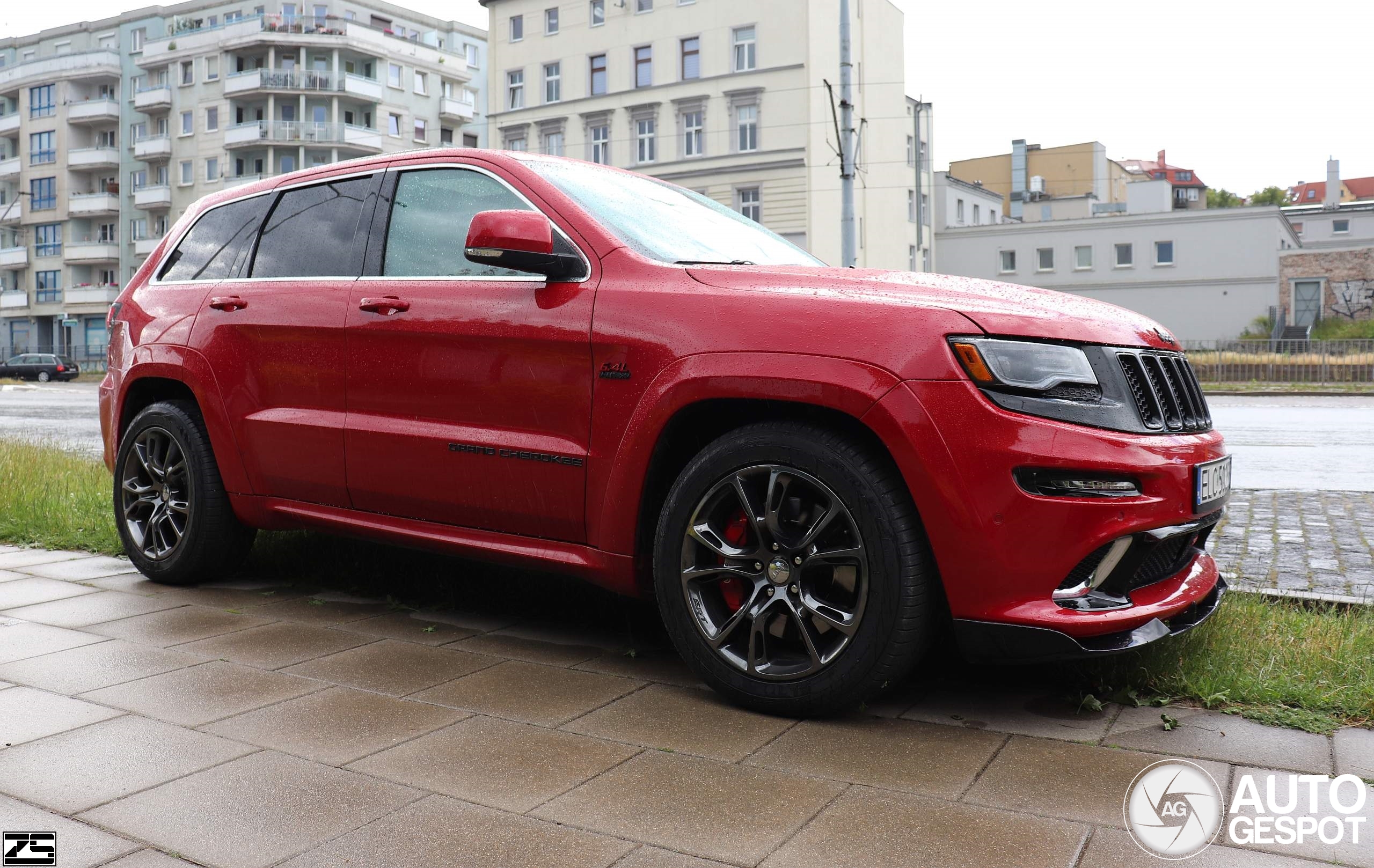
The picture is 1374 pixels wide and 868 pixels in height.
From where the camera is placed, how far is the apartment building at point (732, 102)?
43188 mm

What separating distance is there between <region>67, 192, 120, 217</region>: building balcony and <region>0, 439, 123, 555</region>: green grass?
65033 mm

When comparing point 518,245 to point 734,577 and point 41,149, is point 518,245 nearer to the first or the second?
point 734,577

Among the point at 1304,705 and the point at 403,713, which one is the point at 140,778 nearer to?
the point at 403,713

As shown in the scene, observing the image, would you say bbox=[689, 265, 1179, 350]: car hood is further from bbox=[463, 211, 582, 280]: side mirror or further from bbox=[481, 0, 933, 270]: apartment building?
bbox=[481, 0, 933, 270]: apartment building

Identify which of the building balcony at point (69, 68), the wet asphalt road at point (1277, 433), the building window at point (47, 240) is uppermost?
the building balcony at point (69, 68)

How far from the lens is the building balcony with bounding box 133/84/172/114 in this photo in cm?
6456

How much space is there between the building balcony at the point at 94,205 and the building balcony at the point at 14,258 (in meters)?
4.83

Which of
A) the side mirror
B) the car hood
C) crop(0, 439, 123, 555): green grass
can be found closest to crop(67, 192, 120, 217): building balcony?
crop(0, 439, 123, 555): green grass

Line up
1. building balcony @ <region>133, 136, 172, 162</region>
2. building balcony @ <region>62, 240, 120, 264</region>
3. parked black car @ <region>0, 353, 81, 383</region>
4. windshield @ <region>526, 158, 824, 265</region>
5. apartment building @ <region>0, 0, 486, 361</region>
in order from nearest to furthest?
1. windshield @ <region>526, 158, 824, 265</region>
2. parked black car @ <region>0, 353, 81, 383</region>
3. apartment building @ <region>0, 0, 486, 361</region>
4. building balcony @ <region>133, 136, 172, 162</region>
5. building balcony @ <region>62, 240, 120, 264</region>

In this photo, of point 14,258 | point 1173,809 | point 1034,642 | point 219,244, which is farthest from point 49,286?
point 1173,809

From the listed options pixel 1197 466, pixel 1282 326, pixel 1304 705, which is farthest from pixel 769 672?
pixel 1282 326

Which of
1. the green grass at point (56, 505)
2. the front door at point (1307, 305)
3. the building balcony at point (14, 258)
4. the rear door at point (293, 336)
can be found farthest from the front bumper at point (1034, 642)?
the building balcony at point (14, 258)

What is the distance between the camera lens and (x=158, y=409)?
5.12 m

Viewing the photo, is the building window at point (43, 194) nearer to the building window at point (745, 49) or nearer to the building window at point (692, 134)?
the building window at point (692, 134)
